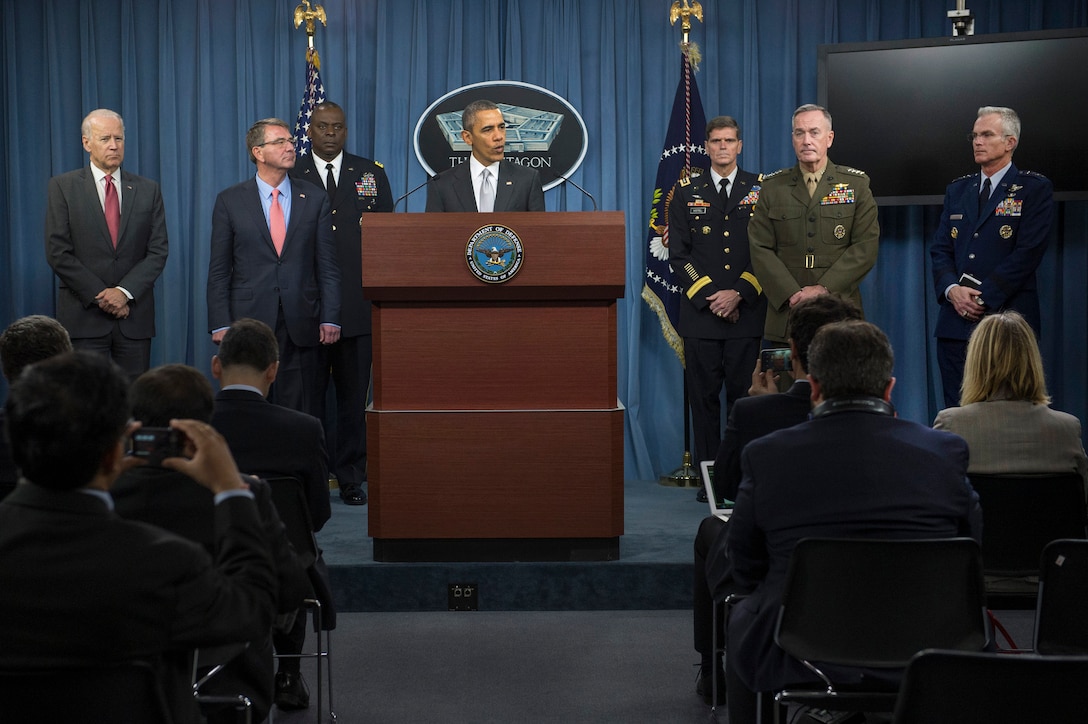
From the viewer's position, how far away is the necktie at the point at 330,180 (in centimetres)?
582

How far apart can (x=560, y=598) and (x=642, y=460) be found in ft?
8.08

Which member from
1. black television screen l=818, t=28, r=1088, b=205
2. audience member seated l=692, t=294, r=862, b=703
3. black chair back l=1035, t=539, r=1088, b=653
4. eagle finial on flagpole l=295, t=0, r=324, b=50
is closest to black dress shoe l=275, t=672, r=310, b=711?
audience member seated l=692, t=294, r=862, b=703

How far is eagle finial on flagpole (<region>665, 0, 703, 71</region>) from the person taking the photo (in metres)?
6.22

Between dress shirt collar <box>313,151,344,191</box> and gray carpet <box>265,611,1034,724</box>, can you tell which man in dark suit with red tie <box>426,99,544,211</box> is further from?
gray carpet <box>265,611,1034,724</box>

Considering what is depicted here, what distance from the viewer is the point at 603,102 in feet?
21.8

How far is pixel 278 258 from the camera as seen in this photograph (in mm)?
5355

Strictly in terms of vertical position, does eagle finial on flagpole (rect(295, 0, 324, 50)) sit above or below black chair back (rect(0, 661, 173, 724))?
above

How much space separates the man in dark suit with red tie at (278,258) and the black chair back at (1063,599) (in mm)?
3616

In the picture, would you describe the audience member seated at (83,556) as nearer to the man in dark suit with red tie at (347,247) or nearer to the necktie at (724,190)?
the man in dark suit with red tie at (347,247)

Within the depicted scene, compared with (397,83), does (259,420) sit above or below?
below

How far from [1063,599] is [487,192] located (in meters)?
2.92

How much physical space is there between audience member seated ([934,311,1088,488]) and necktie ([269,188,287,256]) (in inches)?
129

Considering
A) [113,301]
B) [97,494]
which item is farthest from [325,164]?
[97,494]

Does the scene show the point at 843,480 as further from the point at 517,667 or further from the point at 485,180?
the point at 485,180
